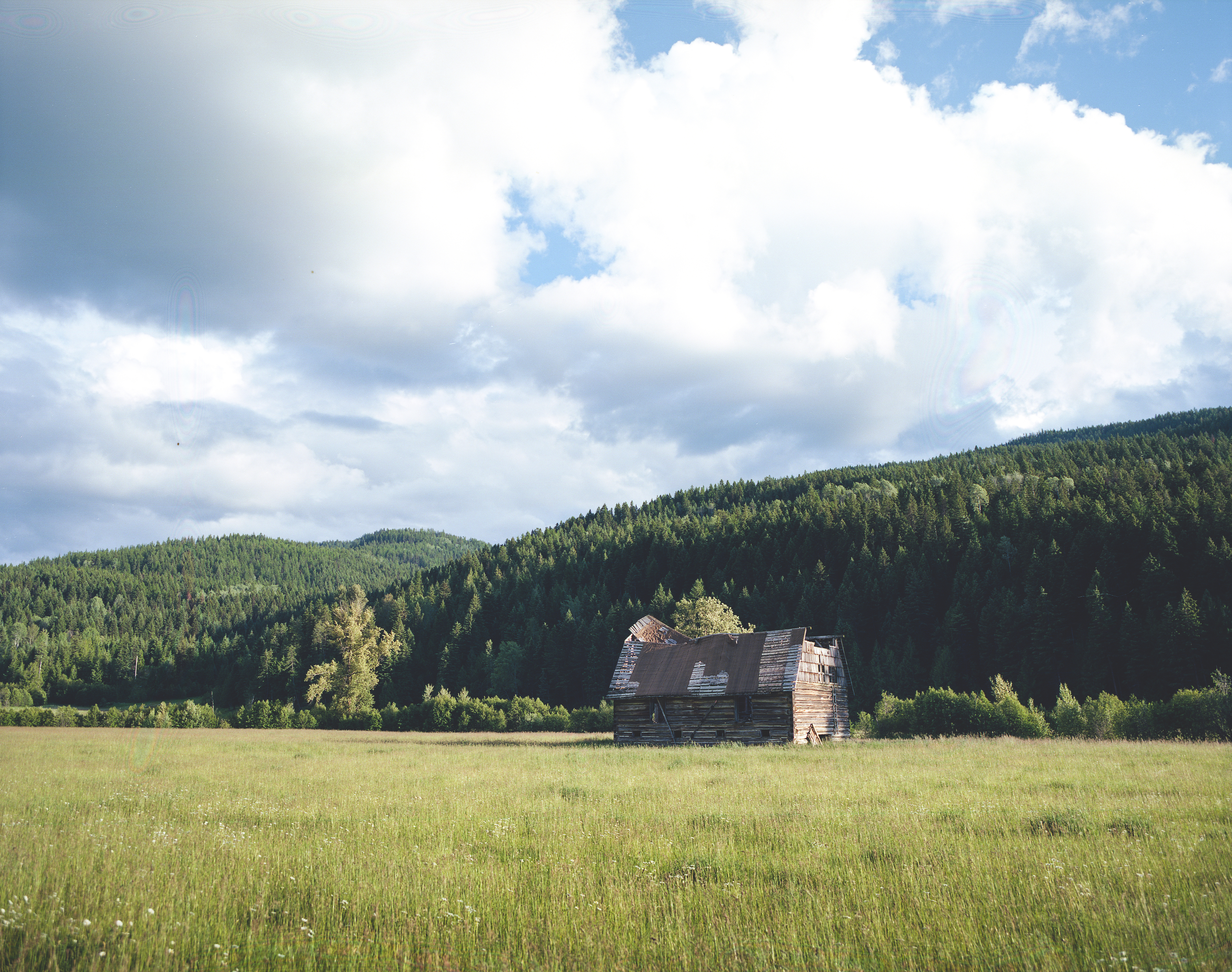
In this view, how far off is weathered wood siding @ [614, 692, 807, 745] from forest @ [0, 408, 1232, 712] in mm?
24359

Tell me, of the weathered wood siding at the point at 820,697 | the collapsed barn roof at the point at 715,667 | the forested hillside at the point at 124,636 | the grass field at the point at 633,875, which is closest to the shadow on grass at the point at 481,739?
the collapsed barn roof at the point at 715,667

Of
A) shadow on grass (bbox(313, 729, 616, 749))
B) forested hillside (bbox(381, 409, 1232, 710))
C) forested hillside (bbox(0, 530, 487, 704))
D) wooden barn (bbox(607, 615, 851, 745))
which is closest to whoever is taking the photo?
wooden barn (bbox(607, 615, 851, 745))

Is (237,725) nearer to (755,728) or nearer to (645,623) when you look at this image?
(645,623)

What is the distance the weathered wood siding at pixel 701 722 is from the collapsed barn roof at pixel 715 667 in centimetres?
55

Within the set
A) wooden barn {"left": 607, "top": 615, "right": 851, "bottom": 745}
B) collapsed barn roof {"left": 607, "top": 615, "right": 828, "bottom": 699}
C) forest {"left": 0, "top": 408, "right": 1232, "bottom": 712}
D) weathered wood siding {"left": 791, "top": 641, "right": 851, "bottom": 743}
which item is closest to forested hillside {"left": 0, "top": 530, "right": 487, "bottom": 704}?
forest {"left": 0, "top": 408, "right": 1232, "bottom": 712}

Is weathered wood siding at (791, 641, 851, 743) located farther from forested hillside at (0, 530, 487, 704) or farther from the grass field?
forested hillside at (0, 530, 487, 704)

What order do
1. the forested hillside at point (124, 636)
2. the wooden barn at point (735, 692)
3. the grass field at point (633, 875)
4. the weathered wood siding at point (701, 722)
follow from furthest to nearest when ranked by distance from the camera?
the forested hillside at point (124, 636) < the wooden barn at point (735, 692) < the weathered wood siding at point (701, 722) < the grass field at point (633, 875)

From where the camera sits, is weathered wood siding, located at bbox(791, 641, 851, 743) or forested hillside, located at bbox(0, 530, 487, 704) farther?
forested hillside, located at bbox(0, 530, 487, 704)

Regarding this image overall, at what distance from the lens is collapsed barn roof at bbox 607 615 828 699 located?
1483 inches

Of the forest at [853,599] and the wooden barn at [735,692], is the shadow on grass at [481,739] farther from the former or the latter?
the forest at [853,599]

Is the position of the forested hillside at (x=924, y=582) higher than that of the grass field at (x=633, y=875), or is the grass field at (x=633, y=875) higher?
the forested hillside at (x=924, y=582)

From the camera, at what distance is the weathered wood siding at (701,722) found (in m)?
37.0

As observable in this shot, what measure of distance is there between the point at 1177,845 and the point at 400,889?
35.0ft

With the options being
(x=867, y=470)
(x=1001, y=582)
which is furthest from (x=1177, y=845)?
(x=867, y=470)
